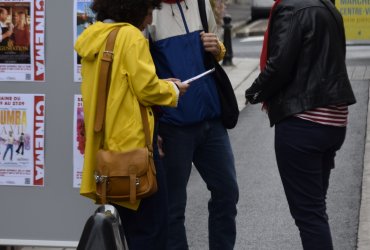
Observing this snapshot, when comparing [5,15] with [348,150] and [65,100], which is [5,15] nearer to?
[65,100]

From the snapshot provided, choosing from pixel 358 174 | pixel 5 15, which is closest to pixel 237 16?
pixel 358 174

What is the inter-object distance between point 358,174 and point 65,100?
4.09 meters

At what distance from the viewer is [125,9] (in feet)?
13.5

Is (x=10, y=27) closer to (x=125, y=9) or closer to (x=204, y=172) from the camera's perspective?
(x=125, y=9)

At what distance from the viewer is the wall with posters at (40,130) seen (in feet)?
16.5

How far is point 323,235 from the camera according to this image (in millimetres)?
4695

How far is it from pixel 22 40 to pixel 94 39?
3.64 ft

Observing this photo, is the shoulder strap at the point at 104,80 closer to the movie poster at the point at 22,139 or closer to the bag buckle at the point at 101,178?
the bag buckle at the point at 101,178

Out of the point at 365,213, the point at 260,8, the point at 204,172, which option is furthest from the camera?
the point at 260,8

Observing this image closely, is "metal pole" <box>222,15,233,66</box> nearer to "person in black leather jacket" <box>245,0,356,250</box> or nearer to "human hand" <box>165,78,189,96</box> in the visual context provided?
"person in black leather jacket" <box>245,0,356,250</box>

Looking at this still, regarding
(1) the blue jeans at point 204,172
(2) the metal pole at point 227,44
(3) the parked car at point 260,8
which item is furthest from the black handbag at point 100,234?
(3) the parked car at point 260,8

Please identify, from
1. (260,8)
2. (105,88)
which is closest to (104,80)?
(105,88)

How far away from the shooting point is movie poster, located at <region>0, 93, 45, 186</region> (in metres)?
5.12

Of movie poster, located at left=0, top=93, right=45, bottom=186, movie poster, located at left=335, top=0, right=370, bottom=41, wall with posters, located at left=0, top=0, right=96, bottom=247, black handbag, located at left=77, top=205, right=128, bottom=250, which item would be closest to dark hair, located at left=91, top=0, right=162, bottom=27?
wall with posters, located at left=0, top=0, right=96, bottom=247
